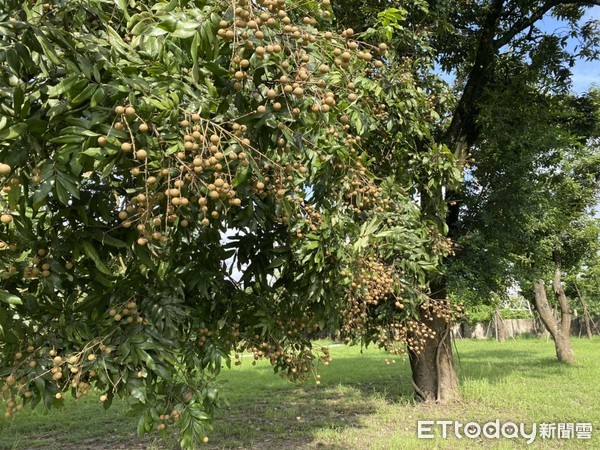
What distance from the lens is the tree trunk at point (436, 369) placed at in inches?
231

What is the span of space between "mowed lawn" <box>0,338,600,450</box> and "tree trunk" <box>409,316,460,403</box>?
14 cm

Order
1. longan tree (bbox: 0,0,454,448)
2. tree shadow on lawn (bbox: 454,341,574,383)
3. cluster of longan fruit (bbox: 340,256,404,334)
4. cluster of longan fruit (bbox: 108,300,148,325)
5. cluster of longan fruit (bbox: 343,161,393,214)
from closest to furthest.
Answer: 1. longan tree (bbox: 0,0,454,448)
2. cluster of longan fruit (bbox: 108,300,148,325)
3. cluster of longan fruit (bbox: 343,161,393,214)
4. cluster of longan fruit (bbox: 340,256,404,334)
5. tree shadow on lawn (bbox: 454,341,574,383)

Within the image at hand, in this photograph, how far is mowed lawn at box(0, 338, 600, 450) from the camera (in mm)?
4680

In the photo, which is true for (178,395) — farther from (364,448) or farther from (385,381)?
(385,381)

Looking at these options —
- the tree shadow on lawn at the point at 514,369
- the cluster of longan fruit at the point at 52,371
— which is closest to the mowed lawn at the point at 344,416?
the tree shadow on lawn at the point at 514,369

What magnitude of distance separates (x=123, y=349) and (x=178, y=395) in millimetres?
444

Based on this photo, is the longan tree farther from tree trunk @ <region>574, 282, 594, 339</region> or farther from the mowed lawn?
tree trunk @ <region>574, 282, 594, 339</region>

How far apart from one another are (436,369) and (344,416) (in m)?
1.23

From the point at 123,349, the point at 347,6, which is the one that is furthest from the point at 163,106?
the point at 347,6

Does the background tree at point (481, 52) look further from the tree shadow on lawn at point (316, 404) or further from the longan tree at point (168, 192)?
the longan tree at point (168, 192)

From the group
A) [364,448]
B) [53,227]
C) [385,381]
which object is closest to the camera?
[53,227]

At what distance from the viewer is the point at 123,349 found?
184 cm

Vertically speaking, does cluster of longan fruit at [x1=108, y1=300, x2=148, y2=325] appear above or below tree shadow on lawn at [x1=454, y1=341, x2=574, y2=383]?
above

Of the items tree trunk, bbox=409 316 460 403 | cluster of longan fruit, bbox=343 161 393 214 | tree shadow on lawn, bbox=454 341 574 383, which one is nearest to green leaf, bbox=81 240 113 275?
cluster of longan fruit, bbox=343 161 393 214
